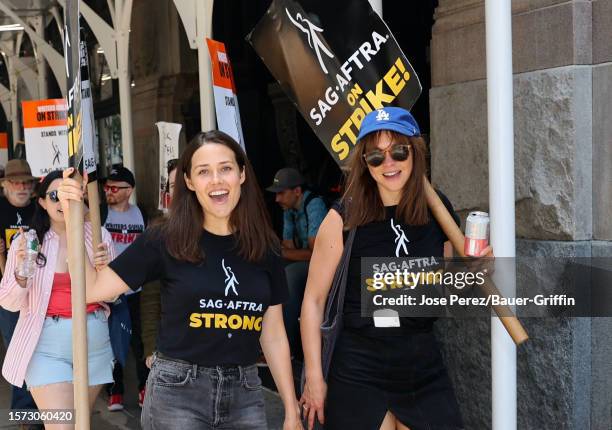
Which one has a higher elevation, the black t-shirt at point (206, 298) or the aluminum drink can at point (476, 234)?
the aluminum drink can at point (476, 234)

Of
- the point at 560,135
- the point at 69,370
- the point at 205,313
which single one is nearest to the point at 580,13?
the point at 560,135

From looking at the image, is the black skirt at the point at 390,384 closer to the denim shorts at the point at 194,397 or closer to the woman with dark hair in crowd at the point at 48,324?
the denim shorts at the point at 194,397

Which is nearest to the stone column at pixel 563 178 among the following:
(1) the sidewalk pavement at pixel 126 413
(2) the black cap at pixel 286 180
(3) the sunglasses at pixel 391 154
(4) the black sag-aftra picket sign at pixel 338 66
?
(4) the black sag-aftra picket sign at pixel 338 66

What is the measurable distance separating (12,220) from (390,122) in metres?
4.94

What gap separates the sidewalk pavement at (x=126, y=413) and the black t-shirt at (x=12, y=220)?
4.71 ft

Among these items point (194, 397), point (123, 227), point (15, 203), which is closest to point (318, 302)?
point (194, 397)

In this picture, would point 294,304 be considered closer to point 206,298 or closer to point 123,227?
point 123,227

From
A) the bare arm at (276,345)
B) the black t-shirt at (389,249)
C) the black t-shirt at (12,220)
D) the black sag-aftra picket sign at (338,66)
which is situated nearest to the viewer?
the black t-shirt at (389,249)

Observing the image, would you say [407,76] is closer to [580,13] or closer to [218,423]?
[580,13]

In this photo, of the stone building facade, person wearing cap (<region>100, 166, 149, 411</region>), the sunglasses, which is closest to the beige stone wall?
person wearing cap (<region>100, 166, 149, 411</region>)

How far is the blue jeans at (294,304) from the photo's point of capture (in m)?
6.67

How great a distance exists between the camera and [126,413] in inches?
281

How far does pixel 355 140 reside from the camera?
3908 millimetres

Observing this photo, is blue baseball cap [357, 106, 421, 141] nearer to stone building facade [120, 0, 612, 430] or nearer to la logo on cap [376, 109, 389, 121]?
la logo on cap [376, 109, 389, 121]
